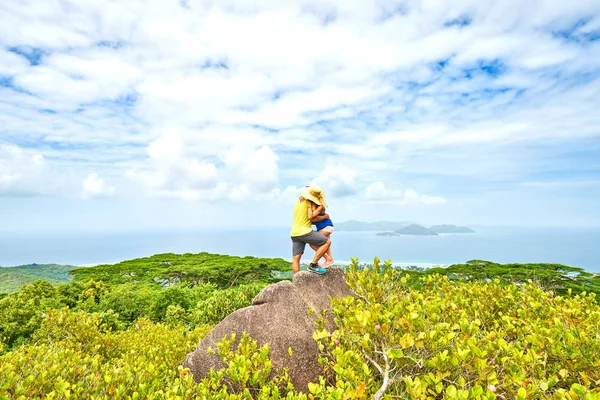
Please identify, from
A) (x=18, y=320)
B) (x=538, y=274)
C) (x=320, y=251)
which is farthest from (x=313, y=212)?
(x=538, y=274)

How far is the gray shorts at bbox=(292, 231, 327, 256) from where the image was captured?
8.61 metres

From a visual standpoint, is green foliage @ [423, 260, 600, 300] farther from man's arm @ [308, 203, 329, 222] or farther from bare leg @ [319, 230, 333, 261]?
man's arm @ [308, 203, 329, 222]

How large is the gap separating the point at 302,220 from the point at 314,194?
71 cm

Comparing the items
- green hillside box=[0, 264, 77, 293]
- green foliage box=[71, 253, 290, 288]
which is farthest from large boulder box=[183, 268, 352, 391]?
green hillside box=[0, 264, 77, 293]

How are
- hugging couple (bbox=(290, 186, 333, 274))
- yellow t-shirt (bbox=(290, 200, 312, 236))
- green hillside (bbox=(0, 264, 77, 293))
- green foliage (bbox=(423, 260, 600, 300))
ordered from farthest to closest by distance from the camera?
green hillside (bbox=(0, 264, 77, 293)) → green foliage (bbox=(423, 260, 600, 300)) → yellow t-shirt (bbox=(290, 200, 312, 236)) → hugging couple (bbox=(290, 186, 333, 274))

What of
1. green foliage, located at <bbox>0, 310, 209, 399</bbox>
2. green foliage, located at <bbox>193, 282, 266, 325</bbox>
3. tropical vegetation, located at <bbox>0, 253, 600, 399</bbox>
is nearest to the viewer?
tropical vegetation, located at <bbox>0, 253, 600, 399</bbox>

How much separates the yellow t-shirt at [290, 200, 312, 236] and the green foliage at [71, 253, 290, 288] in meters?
20.3

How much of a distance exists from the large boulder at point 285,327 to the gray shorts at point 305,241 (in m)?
0.85

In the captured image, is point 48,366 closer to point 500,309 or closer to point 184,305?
point 500,309

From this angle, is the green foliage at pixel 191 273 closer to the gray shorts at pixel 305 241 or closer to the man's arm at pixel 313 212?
the gray shorts at pixel 305 241

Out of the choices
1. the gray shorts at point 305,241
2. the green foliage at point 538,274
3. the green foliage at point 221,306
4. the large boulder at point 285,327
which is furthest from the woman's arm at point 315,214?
the green foliage at point 538,274

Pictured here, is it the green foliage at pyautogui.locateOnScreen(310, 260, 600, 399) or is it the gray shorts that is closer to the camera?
the green foliage at pyautogui.locateOnScreen(310, 260, 600, 399)

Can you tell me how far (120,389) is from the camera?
17.1ft

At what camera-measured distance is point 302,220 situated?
861 cm
